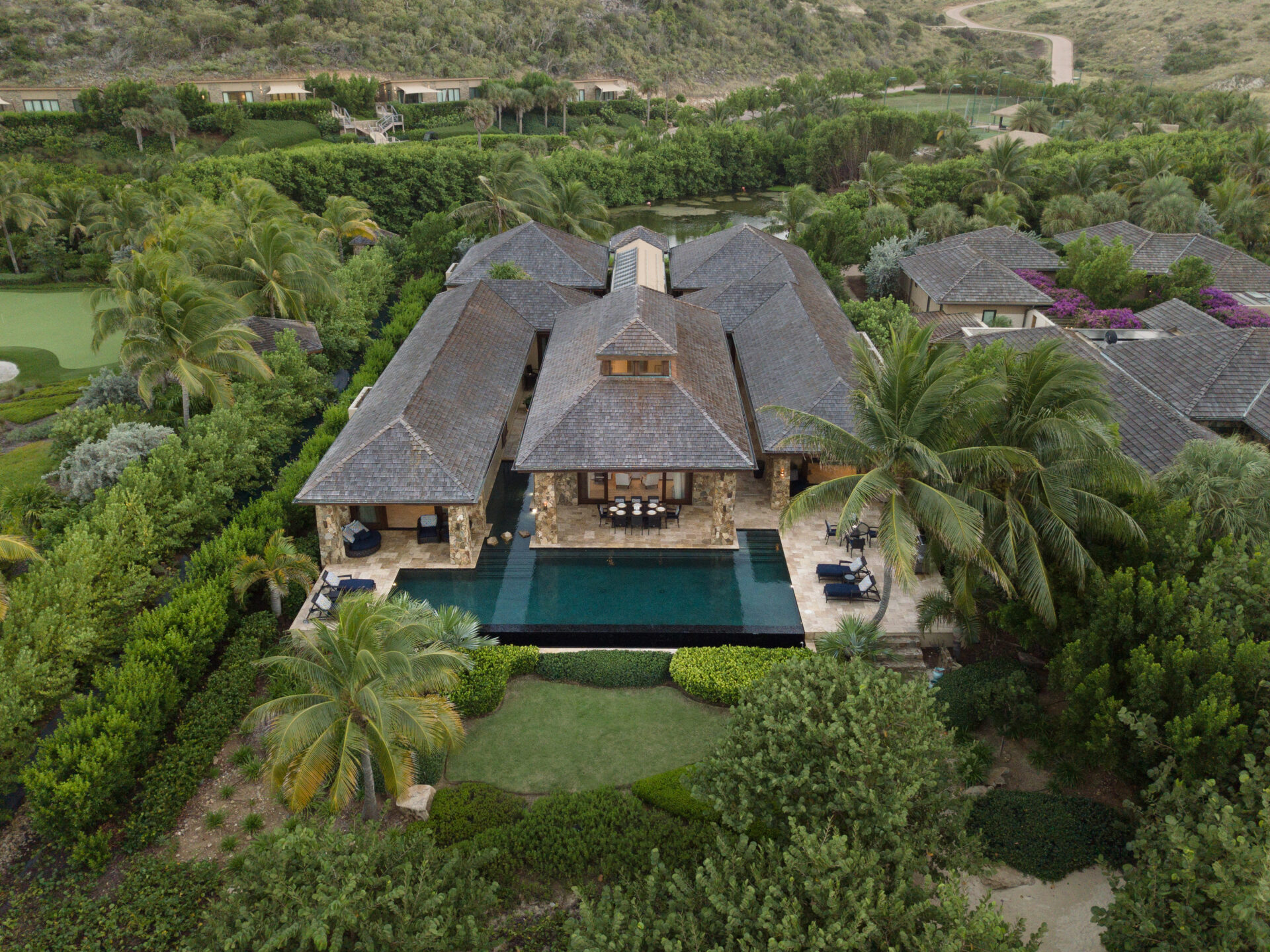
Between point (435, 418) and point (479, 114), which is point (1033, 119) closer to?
point (479, 114)

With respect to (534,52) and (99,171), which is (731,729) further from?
(534,52)

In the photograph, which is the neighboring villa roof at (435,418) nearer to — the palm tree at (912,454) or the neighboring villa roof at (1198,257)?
the palm tree at (912,454)

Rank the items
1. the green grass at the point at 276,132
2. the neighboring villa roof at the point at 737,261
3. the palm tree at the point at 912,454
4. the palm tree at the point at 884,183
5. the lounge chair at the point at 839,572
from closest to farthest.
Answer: the palm tree at the point at 912,454 < the lounge chair at the point at 839,572 < the neighboring villa roof at the point at 737,261 < the palm tree at the point at 884,183 < the green grass at the point at 276,132

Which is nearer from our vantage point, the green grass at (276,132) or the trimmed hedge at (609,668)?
the trimmed hedge at (609,668)

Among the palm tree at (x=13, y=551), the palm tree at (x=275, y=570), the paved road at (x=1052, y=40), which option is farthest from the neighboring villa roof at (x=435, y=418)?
the paved road at (x=1052, y=40)

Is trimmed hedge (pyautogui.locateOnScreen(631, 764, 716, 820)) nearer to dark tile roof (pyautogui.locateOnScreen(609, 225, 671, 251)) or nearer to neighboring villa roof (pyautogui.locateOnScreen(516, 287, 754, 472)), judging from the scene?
neighboring villa roof (pyautogui.locateOnScreen(516, 287, 754, 472))

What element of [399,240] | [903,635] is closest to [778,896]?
[903,635]

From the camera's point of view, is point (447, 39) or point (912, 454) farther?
point (447, 39)

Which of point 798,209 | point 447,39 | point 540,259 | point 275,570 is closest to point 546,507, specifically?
point 275,570
